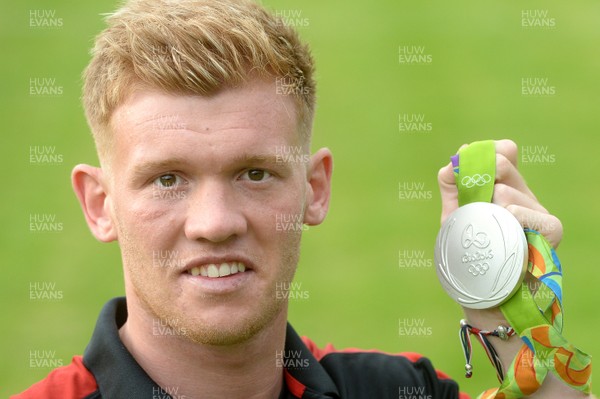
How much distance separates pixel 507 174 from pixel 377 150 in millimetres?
5211

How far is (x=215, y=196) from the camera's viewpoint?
3230 mm

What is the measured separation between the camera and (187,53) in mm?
3355

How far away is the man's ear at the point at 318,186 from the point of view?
12.3ft

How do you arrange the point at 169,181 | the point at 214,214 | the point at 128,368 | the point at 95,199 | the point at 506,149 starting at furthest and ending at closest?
1. the point at 95,199
2. the point at 506,149
3. the point at 128,368
4. the point at 169,181
5. the point at 214,214

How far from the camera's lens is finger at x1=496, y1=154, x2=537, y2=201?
11.5ft

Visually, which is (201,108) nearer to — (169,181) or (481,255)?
(169,181)

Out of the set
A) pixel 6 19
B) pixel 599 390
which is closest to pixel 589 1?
pixel 599 390

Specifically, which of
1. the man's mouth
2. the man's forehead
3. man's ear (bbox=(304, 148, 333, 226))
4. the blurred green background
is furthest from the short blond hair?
the blurred green background

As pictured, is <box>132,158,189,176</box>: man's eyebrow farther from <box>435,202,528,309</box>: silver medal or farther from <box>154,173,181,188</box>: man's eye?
<box>435,202,528,309</box>: silver medal

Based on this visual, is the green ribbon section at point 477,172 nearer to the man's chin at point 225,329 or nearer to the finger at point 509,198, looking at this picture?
the finger at point 509,198

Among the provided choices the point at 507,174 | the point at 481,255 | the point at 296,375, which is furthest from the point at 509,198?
the point at 296,375

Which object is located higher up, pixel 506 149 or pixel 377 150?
pixel 506 149

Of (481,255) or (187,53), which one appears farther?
(481,255)

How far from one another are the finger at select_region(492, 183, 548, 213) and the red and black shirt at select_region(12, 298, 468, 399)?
83 centimetres
